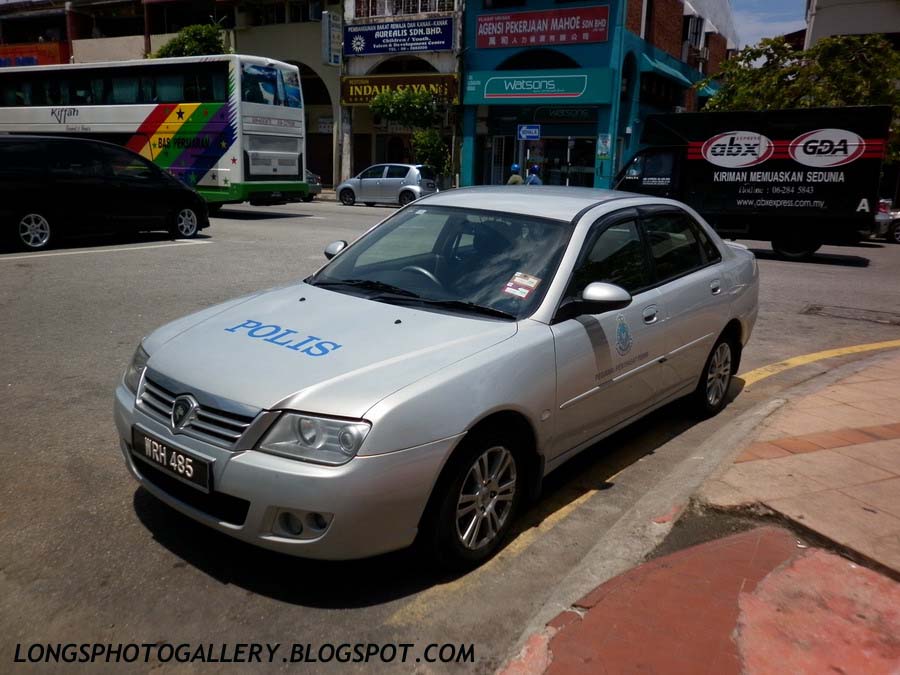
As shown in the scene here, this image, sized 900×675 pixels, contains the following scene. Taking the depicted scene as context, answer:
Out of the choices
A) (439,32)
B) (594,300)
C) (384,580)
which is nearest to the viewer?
(384,580)

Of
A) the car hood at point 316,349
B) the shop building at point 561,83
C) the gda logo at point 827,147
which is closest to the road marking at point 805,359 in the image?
the car hood at point 316,349

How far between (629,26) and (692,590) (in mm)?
29096

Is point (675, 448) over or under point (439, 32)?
under

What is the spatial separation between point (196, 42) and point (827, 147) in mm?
28577

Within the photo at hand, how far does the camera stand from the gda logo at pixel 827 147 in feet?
47.0

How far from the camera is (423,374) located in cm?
297

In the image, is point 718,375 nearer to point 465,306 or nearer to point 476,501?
point 465,306

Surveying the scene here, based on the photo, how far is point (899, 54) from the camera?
21.6m

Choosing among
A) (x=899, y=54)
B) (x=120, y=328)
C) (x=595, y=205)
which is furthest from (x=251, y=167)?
(x=899, y=54)

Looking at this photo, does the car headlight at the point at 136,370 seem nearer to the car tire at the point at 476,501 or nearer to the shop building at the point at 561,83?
the car tire at the point at 476,501

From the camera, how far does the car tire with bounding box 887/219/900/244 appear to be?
1986cm

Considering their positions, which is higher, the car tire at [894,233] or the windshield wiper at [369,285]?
the windshield wiper at [369,285]

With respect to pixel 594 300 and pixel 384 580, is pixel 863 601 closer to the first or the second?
pixel 594 300

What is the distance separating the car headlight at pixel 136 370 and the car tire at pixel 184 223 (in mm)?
10342
